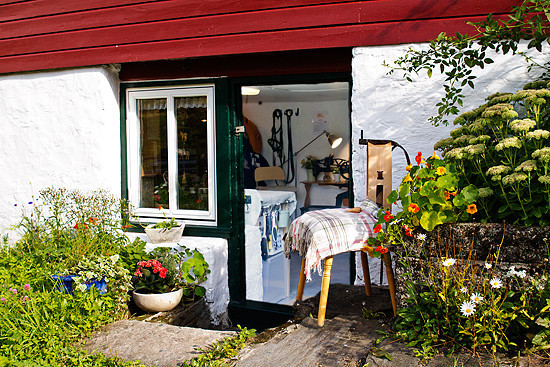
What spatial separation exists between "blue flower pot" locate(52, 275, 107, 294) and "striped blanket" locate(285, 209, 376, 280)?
167 centimetres

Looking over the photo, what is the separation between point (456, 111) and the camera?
12.8 ft

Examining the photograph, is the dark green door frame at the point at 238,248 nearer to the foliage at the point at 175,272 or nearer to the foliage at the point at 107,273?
the foliage at the point at 175,272

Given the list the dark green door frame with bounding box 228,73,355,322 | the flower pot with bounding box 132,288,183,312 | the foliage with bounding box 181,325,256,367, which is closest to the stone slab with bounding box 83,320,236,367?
the foliage with bounding box 181,325,256,367

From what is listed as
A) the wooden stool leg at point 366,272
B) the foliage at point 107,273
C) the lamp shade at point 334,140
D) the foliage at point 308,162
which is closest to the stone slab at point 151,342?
the foliage at point 107,273

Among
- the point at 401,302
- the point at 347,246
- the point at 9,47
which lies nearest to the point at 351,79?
the point at 347,246

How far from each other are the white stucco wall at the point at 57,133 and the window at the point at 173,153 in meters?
0.23

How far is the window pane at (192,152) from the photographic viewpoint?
5.43m

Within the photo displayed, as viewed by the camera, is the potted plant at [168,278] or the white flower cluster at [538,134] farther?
the potted plant at [168,278]

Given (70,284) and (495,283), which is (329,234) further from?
(70,284)

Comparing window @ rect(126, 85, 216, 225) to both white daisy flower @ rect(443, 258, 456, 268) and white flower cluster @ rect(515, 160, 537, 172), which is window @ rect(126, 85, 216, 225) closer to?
white daisy flower @ rect(443, 258, 456, 268)

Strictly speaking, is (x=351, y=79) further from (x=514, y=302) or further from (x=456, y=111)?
(x=514, y=302)

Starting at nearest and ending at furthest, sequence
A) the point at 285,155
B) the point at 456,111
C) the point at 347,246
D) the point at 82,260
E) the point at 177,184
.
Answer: the point at 347,246
the point at 456,111
the point at 82,260
the point at 177,184
the point at 285,155

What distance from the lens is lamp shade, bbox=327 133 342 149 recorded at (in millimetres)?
8578

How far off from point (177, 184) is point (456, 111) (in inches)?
116
